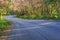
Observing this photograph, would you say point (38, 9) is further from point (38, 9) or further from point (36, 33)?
point (36, 33)

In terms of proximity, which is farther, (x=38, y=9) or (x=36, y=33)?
(x=38, y=9)

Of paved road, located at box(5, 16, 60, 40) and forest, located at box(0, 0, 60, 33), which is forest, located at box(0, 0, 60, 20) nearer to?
forest, located at box(0, 0, 60, 33)

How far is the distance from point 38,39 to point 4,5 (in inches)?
348

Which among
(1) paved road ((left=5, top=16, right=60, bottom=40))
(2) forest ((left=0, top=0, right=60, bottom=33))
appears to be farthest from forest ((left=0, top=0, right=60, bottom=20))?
(1) paved road ((left=5, top=16, right=60, bottom=40))

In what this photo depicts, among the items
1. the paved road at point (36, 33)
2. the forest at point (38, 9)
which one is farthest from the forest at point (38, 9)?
the paved road at point (36, 33)

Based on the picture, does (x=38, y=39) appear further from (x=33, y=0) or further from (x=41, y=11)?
(x=33, y=0)

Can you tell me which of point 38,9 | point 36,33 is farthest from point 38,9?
point 36,33

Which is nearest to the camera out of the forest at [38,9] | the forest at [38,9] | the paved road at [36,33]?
the paved road at [36,33]

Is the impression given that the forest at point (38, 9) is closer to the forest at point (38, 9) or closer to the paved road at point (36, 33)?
the forest at point (38, 9)

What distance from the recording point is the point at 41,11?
62781mm

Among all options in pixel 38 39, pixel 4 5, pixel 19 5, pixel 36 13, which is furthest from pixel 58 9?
pixel 38 39

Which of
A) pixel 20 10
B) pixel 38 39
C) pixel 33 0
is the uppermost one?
pixel 38 39

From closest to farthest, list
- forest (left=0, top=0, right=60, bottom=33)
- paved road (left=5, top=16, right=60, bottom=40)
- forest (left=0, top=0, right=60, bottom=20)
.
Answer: paved road (left=5, top=16, right=60, bottom=40), forest (left=0, top=0, right=60, bottom=33), forest (left=0, top=0, right=60, bottom=20)

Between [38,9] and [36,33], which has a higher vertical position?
[36,33]
